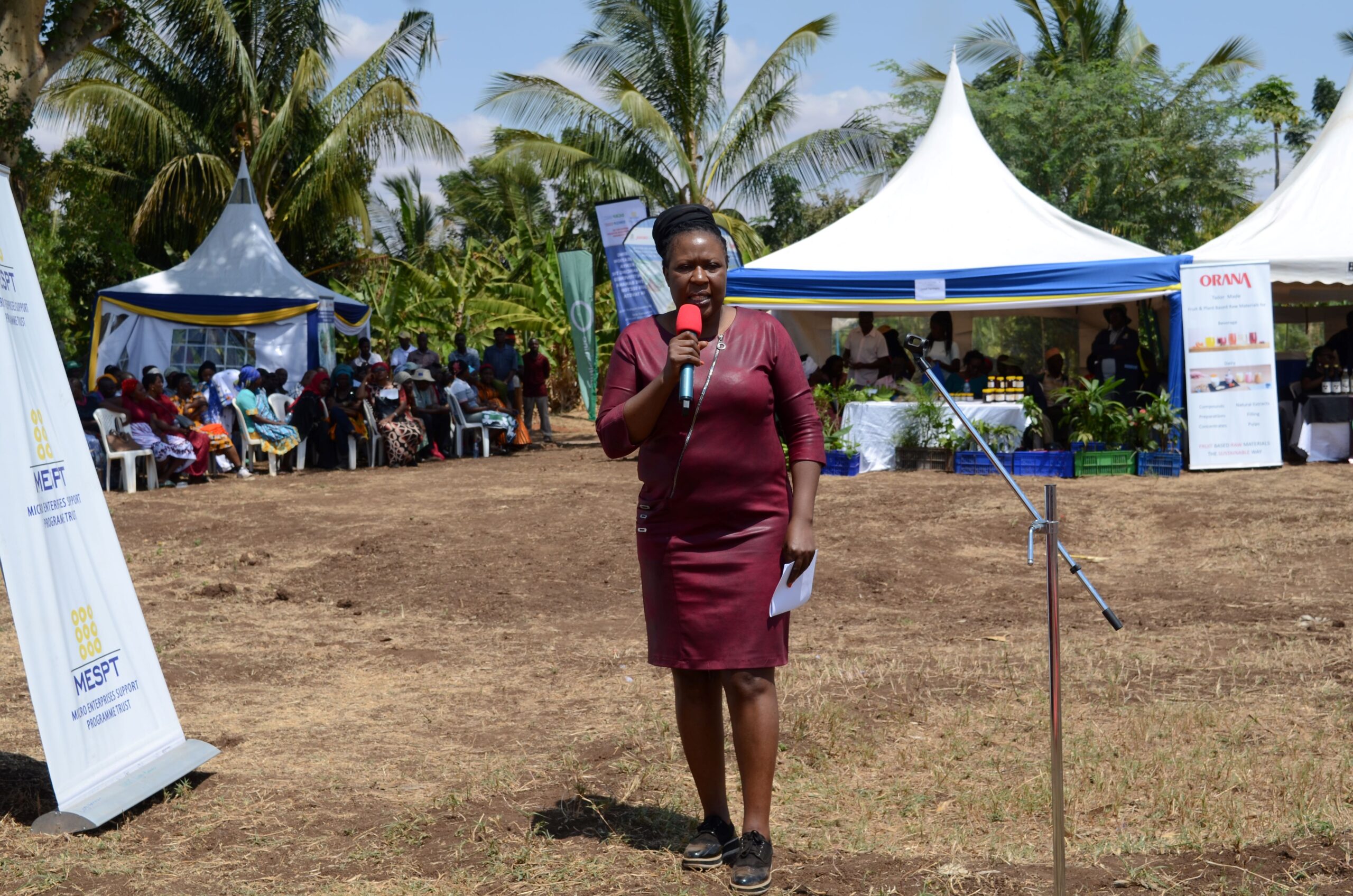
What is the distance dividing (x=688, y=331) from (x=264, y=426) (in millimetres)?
13367

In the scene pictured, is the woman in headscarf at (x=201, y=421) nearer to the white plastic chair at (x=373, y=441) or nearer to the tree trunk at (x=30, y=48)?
the white plastic chair at (x=373, y=441)

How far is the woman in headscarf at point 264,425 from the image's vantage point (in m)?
15.5

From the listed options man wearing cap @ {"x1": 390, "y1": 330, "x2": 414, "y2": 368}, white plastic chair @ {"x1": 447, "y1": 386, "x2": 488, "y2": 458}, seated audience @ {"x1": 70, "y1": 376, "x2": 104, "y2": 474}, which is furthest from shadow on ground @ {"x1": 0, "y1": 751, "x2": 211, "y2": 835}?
man wearing cap @ {"x1": 390, "y1": 330, "x2": 414, "y2": 368}

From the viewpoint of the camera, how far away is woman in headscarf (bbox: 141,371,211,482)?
1427cm

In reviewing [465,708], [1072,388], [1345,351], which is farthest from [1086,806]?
[1345,351]

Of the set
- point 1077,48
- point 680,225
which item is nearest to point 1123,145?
point 1077,48

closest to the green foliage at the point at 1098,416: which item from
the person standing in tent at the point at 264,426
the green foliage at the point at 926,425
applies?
the green foliage at the point at 926,425

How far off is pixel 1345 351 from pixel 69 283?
24324 mm

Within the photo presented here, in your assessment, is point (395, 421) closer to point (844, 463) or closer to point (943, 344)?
point (844, 463)

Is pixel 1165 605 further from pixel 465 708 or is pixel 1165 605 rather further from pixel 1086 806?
pixel 465 708

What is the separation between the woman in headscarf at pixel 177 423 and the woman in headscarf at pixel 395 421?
7.39 ft

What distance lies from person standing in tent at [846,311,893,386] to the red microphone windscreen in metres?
12.8

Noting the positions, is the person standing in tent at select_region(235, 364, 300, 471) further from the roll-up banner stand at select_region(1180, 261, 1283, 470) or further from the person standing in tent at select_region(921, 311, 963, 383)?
the roll-up banner stand at select_region(1180, 261, 1283, 470)

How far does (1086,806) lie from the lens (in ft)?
13.6
